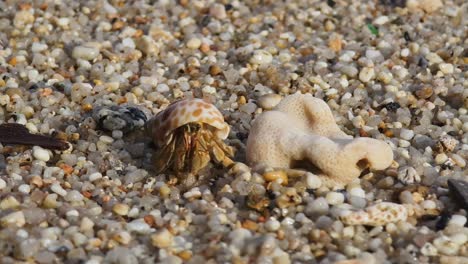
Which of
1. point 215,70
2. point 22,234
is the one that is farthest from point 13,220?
point 215,70

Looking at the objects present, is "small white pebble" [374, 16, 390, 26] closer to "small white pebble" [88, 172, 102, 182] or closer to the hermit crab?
the hermit crab

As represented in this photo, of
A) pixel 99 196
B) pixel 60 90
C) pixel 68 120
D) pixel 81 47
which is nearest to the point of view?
pixel 99 196

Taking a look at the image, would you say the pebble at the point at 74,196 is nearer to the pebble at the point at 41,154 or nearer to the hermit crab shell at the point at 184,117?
the pebble at the point at 41,154

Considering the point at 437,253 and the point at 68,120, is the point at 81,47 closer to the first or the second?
the point at 68,120

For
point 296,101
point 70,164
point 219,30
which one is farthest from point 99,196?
point 219,30

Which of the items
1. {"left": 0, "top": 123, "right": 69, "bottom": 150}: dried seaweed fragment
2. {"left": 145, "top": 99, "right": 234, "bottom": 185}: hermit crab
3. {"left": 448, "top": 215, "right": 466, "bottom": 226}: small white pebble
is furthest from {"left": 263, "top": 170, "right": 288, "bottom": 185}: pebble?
{"left": 0, "top": 123, "right": 69, "bottom": 150}: dried seaweed fragment

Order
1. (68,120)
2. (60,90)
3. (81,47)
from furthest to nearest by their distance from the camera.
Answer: (81,47), (60,90), (68,120)

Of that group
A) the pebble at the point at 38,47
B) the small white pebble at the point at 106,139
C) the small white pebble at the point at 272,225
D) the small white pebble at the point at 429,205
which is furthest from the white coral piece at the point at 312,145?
the pebble at the point at 38,47

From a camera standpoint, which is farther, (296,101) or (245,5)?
(245,5)
